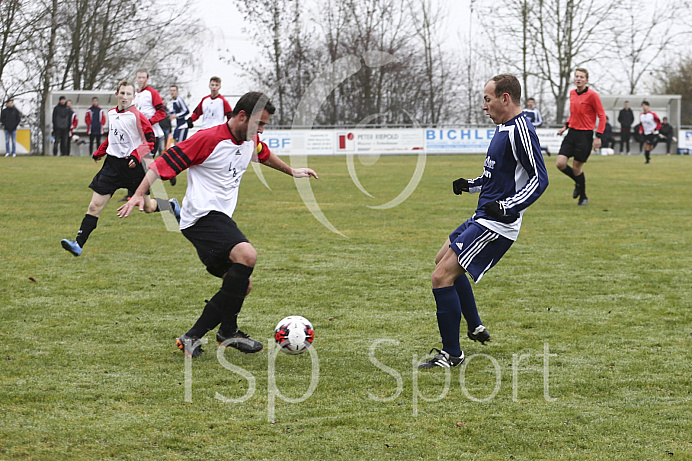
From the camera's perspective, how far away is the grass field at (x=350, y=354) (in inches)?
148

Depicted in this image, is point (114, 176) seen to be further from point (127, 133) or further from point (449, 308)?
point (449, 308)

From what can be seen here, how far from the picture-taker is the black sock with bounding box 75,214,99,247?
8.73m

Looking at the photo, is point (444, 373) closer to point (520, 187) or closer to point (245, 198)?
point (520, 187)

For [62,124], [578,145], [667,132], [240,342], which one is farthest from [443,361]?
[667,132]

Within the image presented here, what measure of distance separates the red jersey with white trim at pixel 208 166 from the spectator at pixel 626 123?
31.9m

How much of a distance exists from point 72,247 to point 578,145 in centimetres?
841

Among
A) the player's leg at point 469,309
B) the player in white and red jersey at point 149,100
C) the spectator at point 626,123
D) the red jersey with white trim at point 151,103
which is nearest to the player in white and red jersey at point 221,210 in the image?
the player's leg at point 469,309

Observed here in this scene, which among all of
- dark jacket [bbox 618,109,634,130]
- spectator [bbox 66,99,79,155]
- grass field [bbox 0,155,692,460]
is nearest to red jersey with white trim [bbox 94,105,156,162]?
grass field [bbox 0,155,692,460]

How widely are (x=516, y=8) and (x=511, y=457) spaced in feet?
148

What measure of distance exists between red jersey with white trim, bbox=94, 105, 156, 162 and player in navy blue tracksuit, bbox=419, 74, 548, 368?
5410mm

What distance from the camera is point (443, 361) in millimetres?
4969

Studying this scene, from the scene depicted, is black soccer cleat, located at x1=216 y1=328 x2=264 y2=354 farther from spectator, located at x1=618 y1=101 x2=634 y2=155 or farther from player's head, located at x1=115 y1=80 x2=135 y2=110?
spectator, located at x1=618 y1=101 x2=634 y2=155

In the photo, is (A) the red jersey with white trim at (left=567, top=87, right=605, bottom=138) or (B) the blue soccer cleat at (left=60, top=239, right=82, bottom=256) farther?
(A) the red jersey with white trim at (left=567, top=87, right=605, bottom=138)

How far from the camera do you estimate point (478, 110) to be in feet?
139
